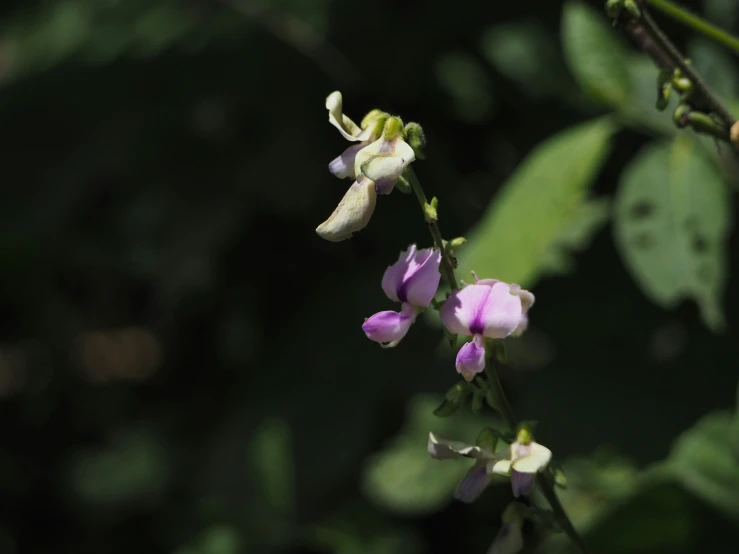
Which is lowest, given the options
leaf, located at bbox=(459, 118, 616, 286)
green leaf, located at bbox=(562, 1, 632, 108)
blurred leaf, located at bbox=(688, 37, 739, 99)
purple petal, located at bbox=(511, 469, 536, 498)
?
leaf, located at bbox=(459, 118, 616, 286)

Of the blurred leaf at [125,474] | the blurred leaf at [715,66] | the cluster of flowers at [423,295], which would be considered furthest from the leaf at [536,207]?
the blurred leaf at [125,474]

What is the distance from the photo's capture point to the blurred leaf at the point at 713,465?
1.64 meters

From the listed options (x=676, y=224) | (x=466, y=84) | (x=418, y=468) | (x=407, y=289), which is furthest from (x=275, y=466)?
(x=407, y=289)

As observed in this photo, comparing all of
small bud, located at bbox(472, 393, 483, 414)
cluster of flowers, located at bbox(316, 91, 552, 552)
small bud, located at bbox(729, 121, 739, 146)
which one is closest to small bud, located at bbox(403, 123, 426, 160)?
cluster of flowers, located at bbox(316, 91, 552, 552)

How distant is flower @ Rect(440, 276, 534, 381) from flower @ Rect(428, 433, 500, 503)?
2.7 inches

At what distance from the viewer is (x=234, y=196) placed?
8.88 ft

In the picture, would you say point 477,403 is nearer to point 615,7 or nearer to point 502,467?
point 502,467

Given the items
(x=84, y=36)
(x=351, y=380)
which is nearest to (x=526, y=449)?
(x=351, y=380)

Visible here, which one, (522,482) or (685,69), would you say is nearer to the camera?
(522,482)

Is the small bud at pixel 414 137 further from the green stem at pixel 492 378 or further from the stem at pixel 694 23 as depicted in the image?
the stem at pixel 694 23

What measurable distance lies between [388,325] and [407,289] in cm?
4

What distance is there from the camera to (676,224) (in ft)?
4.98

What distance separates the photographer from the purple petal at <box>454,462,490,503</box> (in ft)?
3.00

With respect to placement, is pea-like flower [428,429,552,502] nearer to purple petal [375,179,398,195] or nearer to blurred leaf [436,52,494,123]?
purple petal [375,179,398,195]
